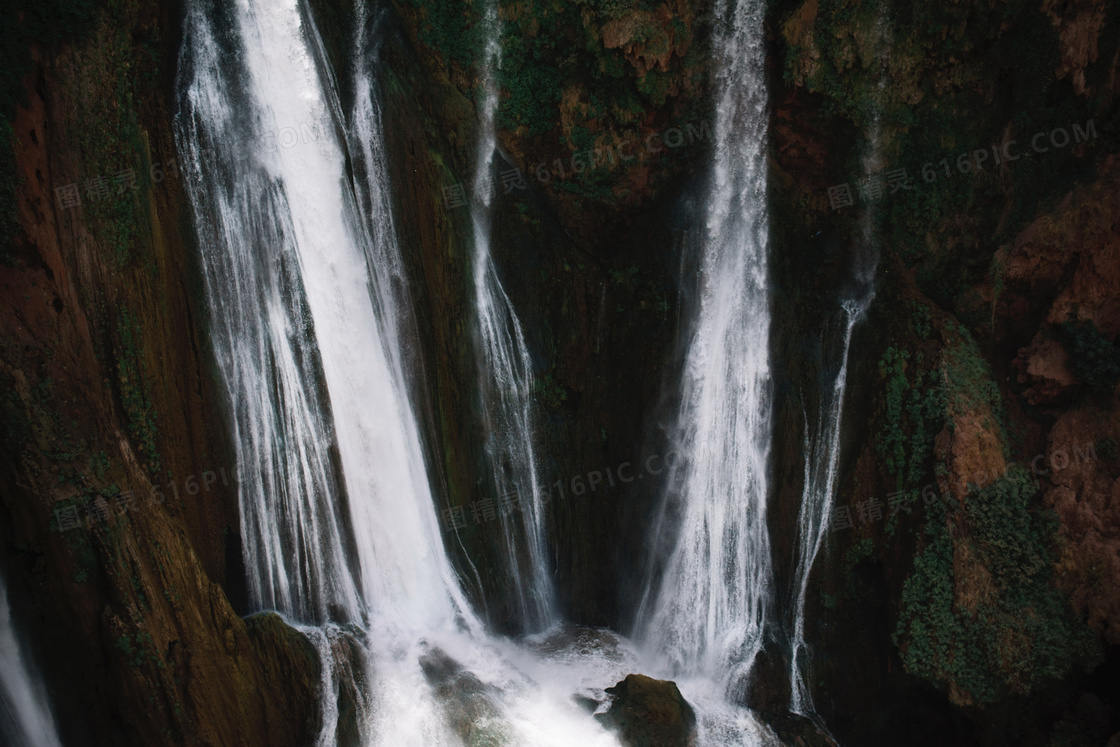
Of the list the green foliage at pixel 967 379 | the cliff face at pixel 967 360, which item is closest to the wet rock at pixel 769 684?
the cliff face at pixel 967 360

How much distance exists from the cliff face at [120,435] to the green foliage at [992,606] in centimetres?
899

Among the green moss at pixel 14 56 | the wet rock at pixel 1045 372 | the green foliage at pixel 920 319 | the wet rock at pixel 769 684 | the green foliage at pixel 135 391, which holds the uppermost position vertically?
the green moss at pixel 14 56

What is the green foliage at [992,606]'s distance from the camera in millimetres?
9992

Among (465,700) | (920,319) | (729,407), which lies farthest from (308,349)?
(920,319)

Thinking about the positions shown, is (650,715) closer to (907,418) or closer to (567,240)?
(907,418)

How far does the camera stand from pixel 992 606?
10344mm

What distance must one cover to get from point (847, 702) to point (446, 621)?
6642 millimetres

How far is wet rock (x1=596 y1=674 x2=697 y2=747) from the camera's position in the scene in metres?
10.8

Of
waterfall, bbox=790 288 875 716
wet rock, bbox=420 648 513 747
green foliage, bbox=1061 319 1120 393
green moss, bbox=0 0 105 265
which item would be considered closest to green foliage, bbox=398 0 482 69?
green moss, bbox=0 0 105 265

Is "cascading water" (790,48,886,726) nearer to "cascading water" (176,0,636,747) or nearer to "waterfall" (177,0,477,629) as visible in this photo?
"cascading water" (176,0,636,747)

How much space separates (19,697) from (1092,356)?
45.6 feet

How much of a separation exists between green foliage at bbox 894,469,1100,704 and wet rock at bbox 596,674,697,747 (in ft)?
11.2

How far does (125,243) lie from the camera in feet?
30.4

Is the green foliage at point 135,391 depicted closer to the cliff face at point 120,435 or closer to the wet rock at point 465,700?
the cliff face at point 120,435
